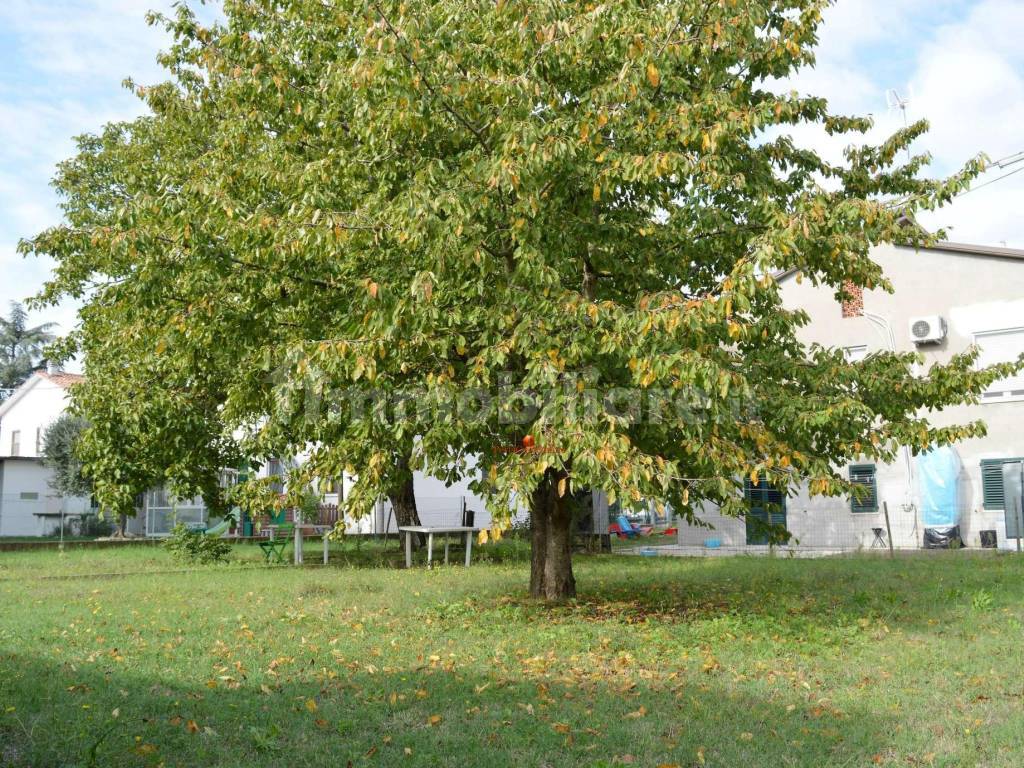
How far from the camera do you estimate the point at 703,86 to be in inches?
372

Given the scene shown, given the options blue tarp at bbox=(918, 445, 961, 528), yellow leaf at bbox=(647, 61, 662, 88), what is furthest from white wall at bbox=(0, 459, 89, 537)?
yellow leaf at bbox=(647, 61, 662, 88)

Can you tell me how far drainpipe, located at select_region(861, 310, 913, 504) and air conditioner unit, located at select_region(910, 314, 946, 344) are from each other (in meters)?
0.62

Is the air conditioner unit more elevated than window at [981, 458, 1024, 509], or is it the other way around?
the air conditioner unit

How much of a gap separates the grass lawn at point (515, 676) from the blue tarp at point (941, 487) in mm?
7023

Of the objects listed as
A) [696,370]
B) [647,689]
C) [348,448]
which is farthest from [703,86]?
[647,689]

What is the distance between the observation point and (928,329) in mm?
21078

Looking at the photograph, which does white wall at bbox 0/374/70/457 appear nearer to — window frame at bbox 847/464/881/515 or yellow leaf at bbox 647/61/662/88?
window frame at bbox 847/464/881/515

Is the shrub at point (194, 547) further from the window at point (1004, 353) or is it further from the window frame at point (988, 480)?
the window at point (1004, 353)

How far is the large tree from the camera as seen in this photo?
841cm

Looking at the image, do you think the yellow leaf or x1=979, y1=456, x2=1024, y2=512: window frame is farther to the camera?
x1=979, y1=456, x2=1024, y2=512: window frame

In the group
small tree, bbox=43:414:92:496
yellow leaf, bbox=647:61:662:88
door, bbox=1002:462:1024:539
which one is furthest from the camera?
small tree, bbox=43:414:92:496

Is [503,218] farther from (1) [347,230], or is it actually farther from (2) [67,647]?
(2) [67,647]

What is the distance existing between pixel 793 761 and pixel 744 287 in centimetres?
381

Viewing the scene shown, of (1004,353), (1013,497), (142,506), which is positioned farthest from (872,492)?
(142,506)
